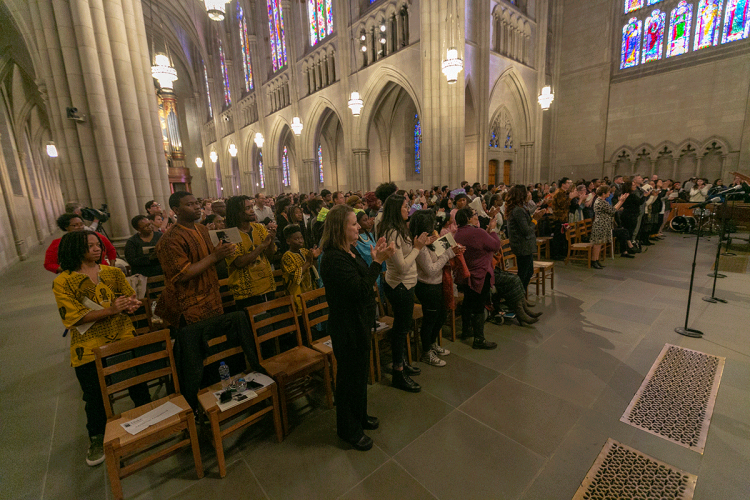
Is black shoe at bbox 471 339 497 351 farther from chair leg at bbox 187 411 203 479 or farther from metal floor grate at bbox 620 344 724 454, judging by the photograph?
chair leg at bbox 187 411 203 479

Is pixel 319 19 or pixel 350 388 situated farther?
pixel 319 19

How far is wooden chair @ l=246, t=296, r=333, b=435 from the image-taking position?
2.46 meters

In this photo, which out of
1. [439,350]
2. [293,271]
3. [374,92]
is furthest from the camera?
[374,92]

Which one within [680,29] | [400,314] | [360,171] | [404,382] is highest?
[680,29]

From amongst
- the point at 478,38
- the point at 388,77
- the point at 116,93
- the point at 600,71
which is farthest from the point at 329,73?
the point at 600,71

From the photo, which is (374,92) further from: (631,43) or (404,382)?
(404,382)

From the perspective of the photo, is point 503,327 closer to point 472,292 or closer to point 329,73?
point 472,292

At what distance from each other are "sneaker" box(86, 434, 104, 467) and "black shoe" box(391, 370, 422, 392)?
2.29m

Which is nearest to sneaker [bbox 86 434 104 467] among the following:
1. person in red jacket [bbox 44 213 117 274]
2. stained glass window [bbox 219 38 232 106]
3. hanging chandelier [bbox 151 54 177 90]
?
person in red jacket [bbox 44 213 117 274]

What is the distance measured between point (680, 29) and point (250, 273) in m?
18.3

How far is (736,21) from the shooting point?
11.2 m

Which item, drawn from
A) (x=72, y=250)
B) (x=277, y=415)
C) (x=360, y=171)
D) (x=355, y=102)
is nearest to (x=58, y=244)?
(x=72, y=250)

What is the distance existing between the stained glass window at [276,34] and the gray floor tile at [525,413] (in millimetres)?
20215

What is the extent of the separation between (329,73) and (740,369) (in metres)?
16.3
